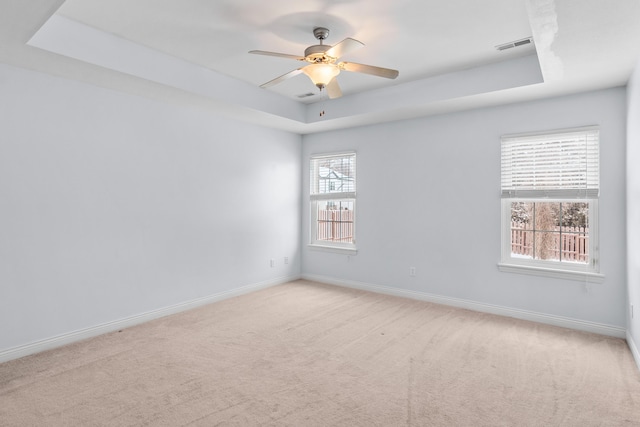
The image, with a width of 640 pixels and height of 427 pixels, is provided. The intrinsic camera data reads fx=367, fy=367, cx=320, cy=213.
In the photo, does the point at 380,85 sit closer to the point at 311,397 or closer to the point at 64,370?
the point at 311,397

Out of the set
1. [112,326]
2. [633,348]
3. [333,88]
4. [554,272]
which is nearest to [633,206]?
[554,272]

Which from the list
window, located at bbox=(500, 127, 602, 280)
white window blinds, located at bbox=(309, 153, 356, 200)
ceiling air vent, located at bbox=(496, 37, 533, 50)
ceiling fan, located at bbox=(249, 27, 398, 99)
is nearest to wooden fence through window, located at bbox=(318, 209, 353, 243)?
white window blinds, located at bbox=(309, 153, 356, 200)

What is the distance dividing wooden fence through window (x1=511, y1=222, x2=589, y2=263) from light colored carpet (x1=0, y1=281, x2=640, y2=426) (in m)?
0.78

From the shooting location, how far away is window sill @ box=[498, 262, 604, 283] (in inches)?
146

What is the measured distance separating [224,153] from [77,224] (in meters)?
1.97

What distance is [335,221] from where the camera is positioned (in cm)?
592

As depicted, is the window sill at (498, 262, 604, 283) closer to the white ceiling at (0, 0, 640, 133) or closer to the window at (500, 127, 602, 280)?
the window at (500, 127, 602, 280)

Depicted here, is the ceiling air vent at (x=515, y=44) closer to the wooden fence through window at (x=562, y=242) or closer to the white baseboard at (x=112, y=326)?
the wooden fence through window at (x=562, y=242)

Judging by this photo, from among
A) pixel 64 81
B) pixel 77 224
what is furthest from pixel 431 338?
pixel 64 81

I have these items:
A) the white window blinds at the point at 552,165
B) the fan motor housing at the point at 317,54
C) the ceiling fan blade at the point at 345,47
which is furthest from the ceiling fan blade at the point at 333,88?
the white window blinds at the point at 552,165

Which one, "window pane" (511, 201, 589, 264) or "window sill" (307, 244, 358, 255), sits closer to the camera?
"window pane" (511, 201, 589, 264)

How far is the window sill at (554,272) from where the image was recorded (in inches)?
146

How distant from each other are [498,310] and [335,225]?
104 inches

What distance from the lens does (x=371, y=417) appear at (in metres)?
2.26
